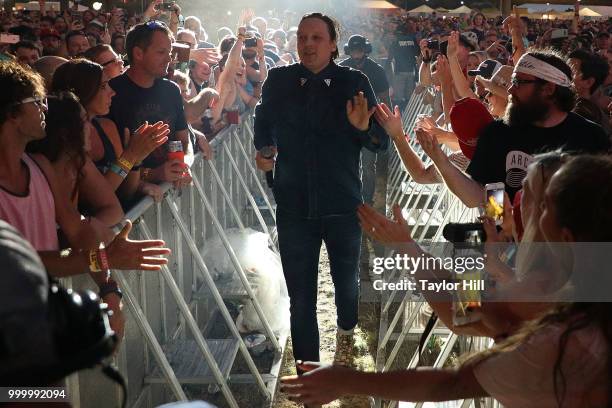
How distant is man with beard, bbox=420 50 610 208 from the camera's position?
11.4 ft

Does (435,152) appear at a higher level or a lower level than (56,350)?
lower

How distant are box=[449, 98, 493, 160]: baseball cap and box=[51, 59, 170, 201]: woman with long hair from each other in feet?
5.01

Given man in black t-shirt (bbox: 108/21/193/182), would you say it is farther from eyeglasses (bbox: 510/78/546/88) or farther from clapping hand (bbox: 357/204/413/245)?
clapping hand (bbox: 357/204/413/245)

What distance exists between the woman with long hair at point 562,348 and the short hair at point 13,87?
1916mm

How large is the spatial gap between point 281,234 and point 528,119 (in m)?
1.73

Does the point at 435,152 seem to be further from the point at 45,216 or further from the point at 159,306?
the point at 159,306

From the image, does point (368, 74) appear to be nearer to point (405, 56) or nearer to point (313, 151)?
point (313, 151)

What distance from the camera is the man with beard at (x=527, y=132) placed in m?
3.49

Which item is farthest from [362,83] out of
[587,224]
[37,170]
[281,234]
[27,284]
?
[27,284]

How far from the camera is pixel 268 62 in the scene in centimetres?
1130

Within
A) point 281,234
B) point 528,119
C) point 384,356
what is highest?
point 528,119

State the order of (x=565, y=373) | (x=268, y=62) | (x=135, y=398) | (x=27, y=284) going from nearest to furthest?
(x=27, y=284) → (x=565, y=373) → (x=135, y=398) → (x=268, y=62)

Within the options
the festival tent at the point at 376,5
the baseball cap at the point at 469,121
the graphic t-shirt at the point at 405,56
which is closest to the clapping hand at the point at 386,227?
the baseball cap at the point at 469,121

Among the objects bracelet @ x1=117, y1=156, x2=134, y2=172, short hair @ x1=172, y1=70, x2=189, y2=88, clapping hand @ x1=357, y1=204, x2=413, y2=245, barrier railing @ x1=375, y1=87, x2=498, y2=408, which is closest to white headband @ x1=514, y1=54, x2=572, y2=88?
barrier railing @ x1=375, y1=87, x2=498, y2=408
